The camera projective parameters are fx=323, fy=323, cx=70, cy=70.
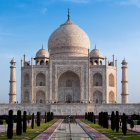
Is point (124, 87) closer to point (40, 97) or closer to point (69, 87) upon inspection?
point (69, 87)

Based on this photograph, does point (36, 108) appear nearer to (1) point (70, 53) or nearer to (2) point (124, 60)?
(1) point (70, 53)

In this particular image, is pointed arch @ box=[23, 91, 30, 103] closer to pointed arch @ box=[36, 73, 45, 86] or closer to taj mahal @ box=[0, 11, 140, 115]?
taj mahal @ box=[0, 11, 140, 115]

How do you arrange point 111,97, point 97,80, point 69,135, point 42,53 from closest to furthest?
point 69,135 → point 111,97 → point 97,80 → point 42,53

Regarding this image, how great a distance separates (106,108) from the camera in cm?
3262

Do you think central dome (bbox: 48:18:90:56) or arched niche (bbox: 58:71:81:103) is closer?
arched niche (bbox: 58:71:81:103)

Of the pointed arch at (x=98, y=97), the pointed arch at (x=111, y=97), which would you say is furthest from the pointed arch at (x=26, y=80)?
the pointed arch at (x=111, y=97)

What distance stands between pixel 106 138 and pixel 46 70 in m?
24.5

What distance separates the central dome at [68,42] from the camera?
39.4 m

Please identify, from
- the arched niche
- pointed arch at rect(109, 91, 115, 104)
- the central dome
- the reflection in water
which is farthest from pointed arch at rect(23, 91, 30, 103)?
the reflection in water

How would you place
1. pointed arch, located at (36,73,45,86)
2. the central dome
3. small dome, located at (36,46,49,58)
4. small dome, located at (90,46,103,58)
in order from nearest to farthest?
pointed arch, located at (36,73,45,86) → small dome, located at (36,46,49,58) → small dome, located at (90,46,103,58) → the central dome

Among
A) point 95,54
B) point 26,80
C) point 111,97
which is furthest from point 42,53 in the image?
point 111,97

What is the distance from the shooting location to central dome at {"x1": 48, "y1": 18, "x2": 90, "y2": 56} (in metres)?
39.4

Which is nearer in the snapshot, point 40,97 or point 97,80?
point 40,97

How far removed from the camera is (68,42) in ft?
130
